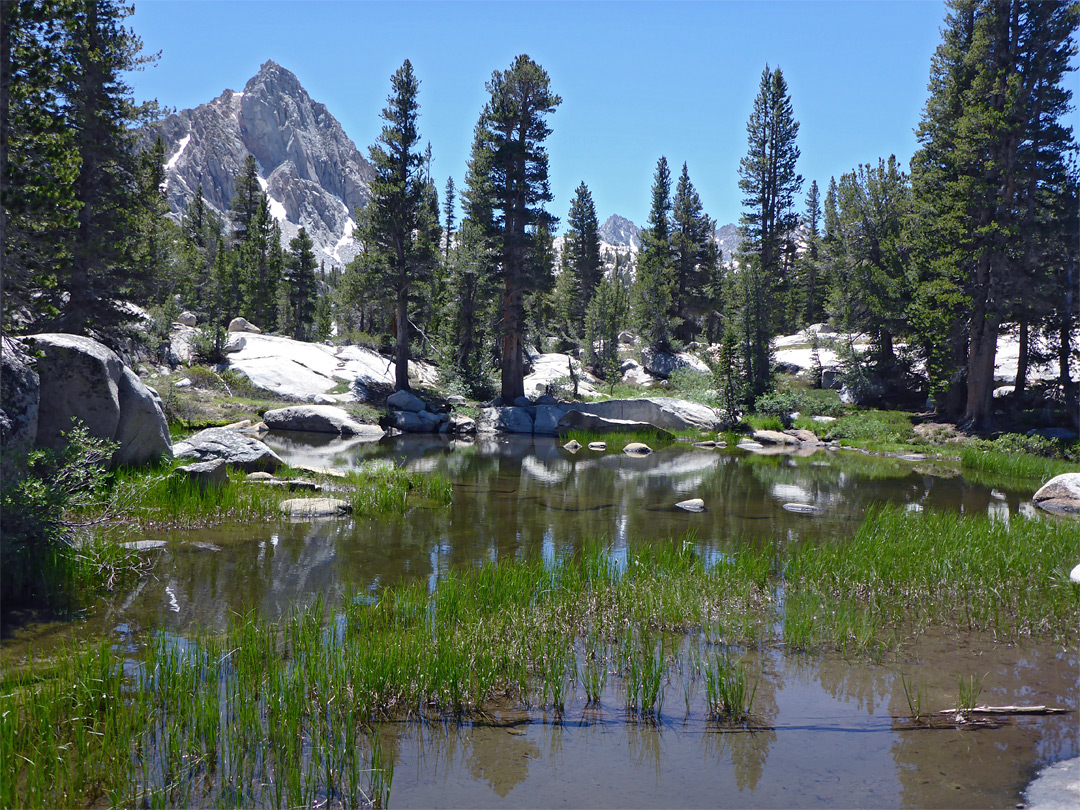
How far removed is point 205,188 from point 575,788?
758 feet

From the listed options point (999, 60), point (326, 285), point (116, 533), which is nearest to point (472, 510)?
point (116, 533)

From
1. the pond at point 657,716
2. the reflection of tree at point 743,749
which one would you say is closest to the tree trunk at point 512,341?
the pond at point 657,716

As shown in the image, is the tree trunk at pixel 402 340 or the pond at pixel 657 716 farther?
the tree trunk at pixel 402 340

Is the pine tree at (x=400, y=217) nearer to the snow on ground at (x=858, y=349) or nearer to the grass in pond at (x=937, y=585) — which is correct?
the snow on ground at (x=858, y=349)

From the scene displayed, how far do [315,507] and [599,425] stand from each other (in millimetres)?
21362

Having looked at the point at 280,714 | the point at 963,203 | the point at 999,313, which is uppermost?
the point at 963,203

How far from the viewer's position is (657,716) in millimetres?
4934

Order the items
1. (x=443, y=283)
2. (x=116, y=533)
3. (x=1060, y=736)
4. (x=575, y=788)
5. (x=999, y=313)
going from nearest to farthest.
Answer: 1. (x=575, y=788)
2. (x=1060, y=736)
3. (x=116, y=533)
4. (x=999, y=313)
5. (x=443, y=283)

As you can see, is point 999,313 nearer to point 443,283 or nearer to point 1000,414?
point 1000,414

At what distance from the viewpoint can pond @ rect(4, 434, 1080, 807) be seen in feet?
13.4

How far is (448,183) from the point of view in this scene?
3381 inches

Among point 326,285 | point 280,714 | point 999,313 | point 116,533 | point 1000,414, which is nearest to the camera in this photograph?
point 280,714

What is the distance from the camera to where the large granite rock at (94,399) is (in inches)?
386

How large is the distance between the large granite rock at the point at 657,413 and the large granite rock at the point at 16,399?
2599cm
